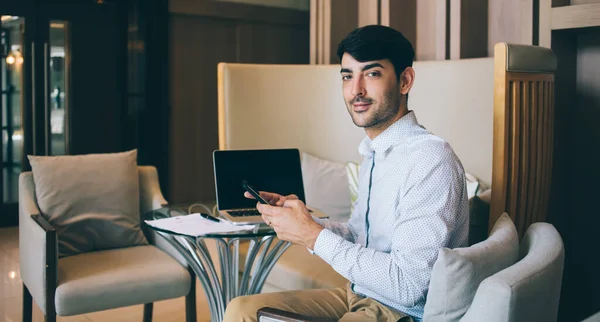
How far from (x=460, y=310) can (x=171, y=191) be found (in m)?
5.51

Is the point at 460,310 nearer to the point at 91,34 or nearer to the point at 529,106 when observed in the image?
the point at 529,106

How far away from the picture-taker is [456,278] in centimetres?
159

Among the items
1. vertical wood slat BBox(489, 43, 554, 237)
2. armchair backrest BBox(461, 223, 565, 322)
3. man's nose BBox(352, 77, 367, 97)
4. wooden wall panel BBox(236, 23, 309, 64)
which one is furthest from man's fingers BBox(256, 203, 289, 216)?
wooden wall panel BBox(236, 23, 309, 64)

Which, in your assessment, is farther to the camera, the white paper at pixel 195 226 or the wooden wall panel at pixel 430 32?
the wooden wall panel at pixel 430 32

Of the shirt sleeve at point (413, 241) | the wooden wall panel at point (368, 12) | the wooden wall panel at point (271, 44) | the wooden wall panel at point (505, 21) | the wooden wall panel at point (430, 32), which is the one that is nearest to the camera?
the shirt sleeve at point (413, 241)

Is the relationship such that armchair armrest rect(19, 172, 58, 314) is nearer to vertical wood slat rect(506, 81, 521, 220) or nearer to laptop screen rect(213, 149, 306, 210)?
laptop screen rect(213, 149, 306, 210)

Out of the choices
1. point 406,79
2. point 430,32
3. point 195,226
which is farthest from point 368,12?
point 406,79

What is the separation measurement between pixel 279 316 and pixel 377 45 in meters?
0.83

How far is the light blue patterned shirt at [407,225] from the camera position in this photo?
1714 mm

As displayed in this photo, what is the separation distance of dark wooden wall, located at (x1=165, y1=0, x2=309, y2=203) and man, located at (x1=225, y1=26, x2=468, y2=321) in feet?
16.0

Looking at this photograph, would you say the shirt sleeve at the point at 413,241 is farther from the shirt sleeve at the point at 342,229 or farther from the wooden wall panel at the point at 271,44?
the wooden wall panel at the point at 271,44

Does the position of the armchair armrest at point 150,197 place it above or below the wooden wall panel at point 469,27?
below

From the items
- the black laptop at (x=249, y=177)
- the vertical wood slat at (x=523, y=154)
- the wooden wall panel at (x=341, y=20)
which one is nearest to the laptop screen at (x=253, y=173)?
the black laptop at (x=249, y=177)

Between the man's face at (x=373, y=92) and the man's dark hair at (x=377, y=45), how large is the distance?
0.05 ft
